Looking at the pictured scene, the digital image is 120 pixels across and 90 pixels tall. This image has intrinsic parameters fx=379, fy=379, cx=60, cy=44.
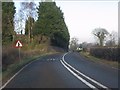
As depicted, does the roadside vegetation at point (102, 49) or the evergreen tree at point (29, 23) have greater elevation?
the evergreen tree at point (29, 23)

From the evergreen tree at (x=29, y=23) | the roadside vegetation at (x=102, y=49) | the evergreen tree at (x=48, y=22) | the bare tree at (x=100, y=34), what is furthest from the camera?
the bare tree at (x=100, y=34)

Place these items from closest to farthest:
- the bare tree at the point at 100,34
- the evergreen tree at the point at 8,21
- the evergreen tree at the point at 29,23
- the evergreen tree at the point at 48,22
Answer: the evergreen tree at the point at 8,21 → the evergreen tree at the point at 29,23 → the evergreen tree at the point at 48,22 → the bare tree at the point at 100,34

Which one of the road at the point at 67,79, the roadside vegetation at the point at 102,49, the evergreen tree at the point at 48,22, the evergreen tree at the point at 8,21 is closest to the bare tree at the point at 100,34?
the roadside vegetation at the point at 102,49

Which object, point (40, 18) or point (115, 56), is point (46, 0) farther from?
point (115, 56)

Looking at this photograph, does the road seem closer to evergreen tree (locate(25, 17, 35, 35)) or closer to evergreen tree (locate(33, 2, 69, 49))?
evergreen tree (locate(25, 17, 35, 35))

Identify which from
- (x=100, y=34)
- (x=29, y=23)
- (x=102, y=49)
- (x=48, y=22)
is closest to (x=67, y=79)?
(x=102, y=49)

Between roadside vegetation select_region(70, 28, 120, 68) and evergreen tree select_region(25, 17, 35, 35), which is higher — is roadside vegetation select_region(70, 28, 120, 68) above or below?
below

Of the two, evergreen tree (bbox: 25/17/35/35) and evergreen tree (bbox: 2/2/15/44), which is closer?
evergreen tree (bbox: 2/2/15/44)

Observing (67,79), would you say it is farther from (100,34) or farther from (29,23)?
(100,34)

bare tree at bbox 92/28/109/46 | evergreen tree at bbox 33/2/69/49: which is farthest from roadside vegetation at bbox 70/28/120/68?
evergreen tree at bbox 33/2/69/49

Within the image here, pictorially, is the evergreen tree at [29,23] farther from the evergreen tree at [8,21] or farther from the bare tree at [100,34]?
the bare tree at [100,34]

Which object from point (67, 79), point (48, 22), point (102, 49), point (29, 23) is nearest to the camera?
point (67, 79)

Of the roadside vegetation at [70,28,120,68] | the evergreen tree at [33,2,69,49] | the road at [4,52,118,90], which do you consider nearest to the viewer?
the road at [4,52,118,90]

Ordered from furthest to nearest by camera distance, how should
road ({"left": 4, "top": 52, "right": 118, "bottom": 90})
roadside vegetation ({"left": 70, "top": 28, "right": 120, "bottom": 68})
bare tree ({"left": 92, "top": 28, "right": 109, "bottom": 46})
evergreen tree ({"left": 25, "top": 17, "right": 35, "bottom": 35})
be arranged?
bare tree ({"left": 92, "top": 28, "right": 109, "bottom": 46})
evergreen tree ({"left": 25, "top": 17, "right": 35, "bottom": 35})
roadside vegetation ({"left": 70, "top": 28, "right": 120, "bottom": 68})
road ({"left": 4, "top": 52, "right": 118, "bottom": 90})
